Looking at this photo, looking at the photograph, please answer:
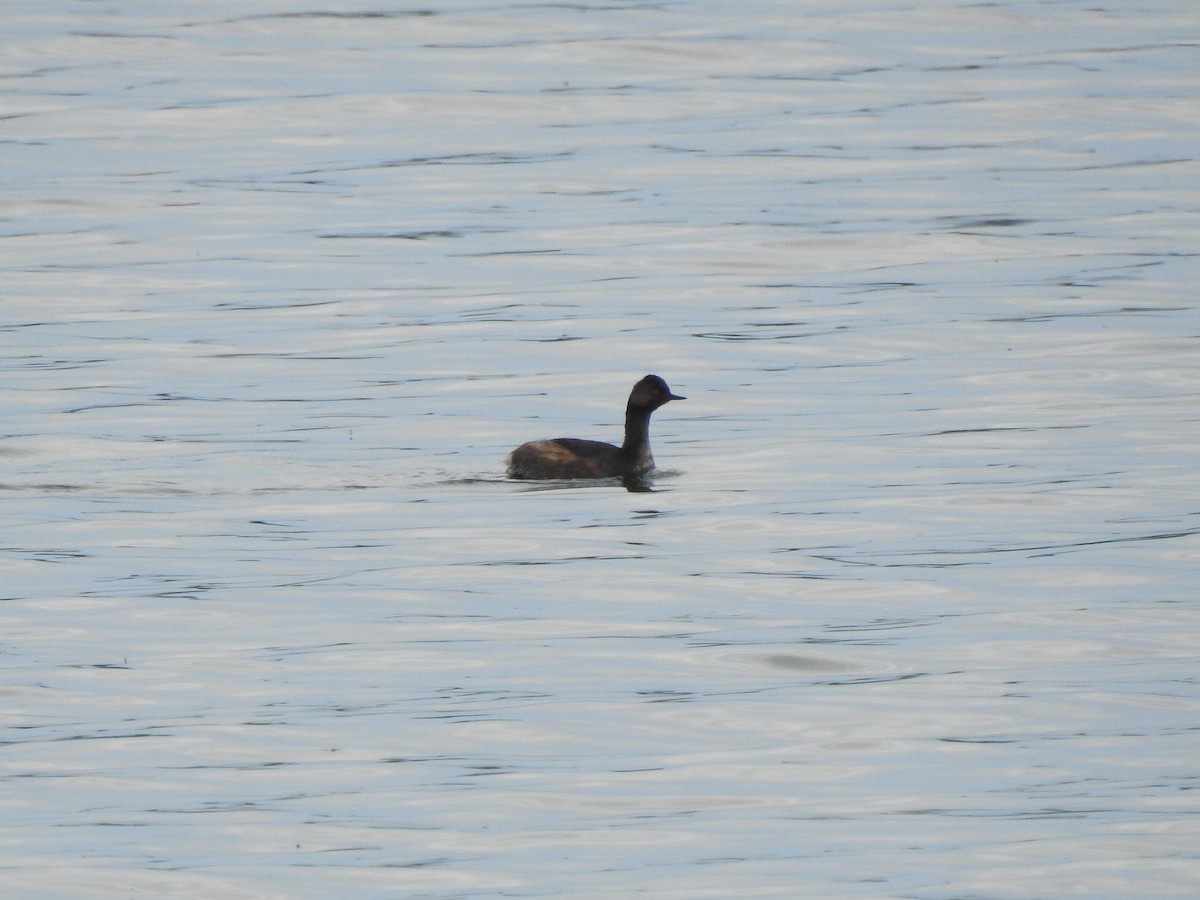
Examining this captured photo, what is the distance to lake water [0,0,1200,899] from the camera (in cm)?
980

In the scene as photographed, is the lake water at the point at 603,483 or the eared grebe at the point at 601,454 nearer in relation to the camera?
the lake water at the point at 603,483

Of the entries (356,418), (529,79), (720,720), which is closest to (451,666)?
(720,720)

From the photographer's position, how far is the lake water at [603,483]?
386 inches

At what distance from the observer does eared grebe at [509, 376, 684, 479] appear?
54.9 feet

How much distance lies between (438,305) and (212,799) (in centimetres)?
1522

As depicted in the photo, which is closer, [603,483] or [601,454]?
[601,454]

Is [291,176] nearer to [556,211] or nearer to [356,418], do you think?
[556,211]

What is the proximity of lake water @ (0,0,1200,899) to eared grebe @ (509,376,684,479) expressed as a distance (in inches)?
7.3

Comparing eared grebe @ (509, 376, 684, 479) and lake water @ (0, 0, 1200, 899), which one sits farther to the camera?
eared grebe @ (509, 376, 684, 479)

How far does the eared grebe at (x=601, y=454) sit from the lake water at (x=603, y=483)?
186mm

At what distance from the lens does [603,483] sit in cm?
→ 1719

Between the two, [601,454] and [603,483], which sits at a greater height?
[601,454]

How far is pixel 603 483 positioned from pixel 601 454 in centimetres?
22

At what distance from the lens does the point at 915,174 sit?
104 feet
